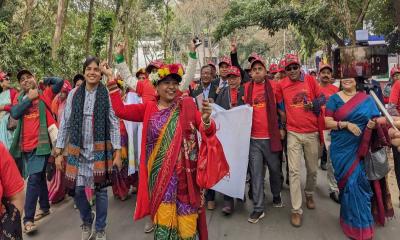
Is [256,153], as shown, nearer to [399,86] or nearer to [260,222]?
[260,222]

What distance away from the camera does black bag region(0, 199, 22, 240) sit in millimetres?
2160

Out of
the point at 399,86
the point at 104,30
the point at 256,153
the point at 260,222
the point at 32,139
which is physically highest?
the point at 104,30

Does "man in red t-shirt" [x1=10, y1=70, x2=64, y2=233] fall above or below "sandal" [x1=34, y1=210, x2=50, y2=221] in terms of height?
above

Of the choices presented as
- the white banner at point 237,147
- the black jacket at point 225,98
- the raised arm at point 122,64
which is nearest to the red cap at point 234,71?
the black jacket at point 225,98

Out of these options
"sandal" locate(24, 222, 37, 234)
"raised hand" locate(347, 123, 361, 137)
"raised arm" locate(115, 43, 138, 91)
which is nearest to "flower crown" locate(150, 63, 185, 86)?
"raised arm" locate(115, 43, 138, 91)

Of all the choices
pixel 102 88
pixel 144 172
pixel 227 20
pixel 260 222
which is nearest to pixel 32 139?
pixel 102 88

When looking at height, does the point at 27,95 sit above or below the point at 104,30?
below

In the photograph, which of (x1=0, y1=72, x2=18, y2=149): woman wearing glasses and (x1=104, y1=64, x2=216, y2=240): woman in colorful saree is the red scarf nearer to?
(x1=104, y1=64, x2=216, y2=240): woman in colorful saree

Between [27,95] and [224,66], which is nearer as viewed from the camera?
[27,95]

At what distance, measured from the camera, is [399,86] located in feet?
19.4

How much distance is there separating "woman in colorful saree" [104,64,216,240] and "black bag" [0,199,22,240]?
4.14ft

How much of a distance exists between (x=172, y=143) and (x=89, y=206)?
1.67 m

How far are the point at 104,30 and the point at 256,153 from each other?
308 inches

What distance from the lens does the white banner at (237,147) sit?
204 inches
